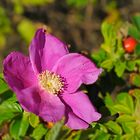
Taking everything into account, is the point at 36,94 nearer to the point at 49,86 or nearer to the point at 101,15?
the point at 49,86

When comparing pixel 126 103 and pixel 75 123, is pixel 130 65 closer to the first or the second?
pixel 126 103

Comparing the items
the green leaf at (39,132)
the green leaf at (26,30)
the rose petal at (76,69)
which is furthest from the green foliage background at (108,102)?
the green leaf at (26,30)

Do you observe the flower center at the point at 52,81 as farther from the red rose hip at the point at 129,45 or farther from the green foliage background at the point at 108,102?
the red rose hip at the point at 129,45

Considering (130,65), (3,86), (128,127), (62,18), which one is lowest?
(62,18)

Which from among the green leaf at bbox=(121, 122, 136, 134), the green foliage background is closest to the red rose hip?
the green foliage background

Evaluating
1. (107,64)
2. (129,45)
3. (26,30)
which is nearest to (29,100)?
(107,64)

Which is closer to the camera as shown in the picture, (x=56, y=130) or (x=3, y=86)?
(x=56, y=130)

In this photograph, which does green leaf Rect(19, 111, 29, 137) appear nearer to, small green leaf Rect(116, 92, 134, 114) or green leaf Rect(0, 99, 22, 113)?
green leaf Rect(0, 99, 22, 113)
